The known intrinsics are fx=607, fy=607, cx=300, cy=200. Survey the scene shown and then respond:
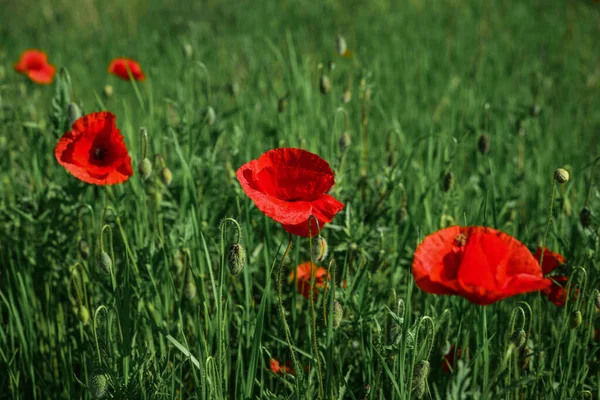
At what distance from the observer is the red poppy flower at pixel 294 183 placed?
1281 mm

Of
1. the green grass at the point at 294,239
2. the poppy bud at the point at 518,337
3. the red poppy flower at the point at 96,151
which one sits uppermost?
the red poppy flower at the point at 96,151

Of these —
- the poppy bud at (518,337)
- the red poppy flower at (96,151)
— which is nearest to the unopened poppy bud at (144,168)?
the red poppy flower at (96,151)

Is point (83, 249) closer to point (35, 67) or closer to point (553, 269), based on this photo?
point (553, 269)

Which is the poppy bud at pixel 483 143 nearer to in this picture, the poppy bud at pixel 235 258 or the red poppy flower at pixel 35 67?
the poppy bud at pixel 235 258

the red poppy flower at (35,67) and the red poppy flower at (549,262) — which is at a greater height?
the red poppy flower at (35,67)

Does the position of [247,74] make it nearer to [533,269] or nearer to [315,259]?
[315,259]

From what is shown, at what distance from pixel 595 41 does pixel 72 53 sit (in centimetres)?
436

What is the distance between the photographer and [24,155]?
249 cm

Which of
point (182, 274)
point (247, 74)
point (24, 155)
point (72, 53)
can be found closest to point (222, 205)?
point (182, 274)

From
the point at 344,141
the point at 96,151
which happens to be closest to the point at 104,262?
the point at 96,151

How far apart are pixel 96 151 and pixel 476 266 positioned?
3.79 feet

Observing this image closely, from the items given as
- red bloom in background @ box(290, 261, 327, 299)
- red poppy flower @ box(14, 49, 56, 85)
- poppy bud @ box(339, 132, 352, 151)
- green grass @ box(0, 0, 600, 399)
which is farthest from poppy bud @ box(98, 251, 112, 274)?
red poppy flower @ box(14, 49, 56, 85)

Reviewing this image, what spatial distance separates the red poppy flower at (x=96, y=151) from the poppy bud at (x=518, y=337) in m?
1.04

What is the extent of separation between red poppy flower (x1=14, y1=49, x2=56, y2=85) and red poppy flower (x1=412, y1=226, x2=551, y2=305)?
8.54ft
